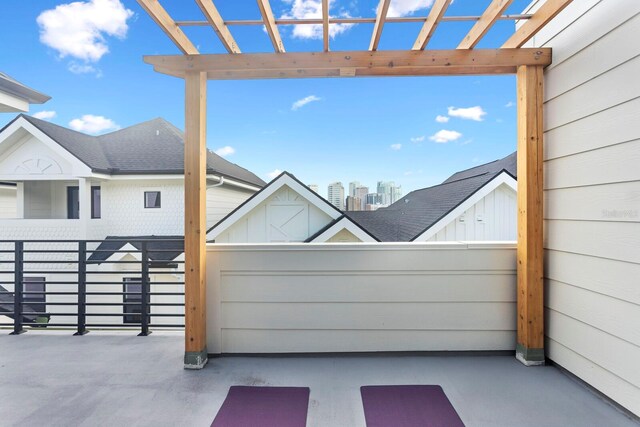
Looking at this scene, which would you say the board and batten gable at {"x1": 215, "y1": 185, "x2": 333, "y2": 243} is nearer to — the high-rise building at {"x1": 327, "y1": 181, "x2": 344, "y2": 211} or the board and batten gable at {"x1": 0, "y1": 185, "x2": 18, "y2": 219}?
the high-rise building at {"x1": 327, "y1": 181, "x2": 344, "y2": 211}

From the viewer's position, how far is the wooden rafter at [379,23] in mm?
1667

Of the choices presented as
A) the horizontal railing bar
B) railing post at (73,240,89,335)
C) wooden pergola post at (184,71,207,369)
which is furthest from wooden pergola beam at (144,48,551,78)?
railing post at (73,240,89,335)

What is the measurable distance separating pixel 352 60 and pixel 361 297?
1.87 m

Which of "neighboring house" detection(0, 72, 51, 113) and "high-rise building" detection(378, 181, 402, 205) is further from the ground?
"neighboring house" detection(0, 72, 51, 113)

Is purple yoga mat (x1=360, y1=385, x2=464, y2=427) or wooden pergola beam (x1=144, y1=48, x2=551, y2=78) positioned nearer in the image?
purple yoga mat (x1=360, y1=385, x2=464, y2=427)

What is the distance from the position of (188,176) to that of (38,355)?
1998mm

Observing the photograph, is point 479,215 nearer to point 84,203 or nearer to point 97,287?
point 97,287

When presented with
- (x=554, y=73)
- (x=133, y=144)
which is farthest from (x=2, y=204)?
(x=554, y=73)

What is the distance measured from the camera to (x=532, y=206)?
224 centimetres

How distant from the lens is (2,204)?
9125 mm

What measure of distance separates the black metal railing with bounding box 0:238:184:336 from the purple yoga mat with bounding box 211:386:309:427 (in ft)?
2.80

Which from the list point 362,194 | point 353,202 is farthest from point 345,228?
point 362,194

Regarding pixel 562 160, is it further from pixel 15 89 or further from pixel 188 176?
pixel 15 89

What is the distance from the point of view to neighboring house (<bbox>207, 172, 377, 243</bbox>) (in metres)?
5.82
